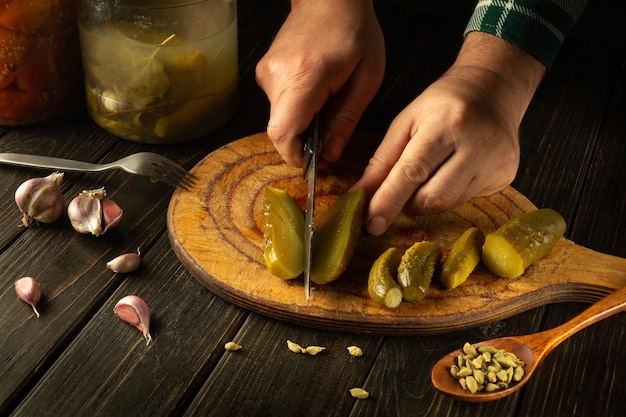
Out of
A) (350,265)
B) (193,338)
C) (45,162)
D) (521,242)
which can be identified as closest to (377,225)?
(350,265)

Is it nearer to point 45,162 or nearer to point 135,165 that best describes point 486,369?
point 135,165

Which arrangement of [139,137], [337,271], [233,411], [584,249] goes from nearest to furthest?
[233,411] < [337,271] < [584,249] < [139,137]

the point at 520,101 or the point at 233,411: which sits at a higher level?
the point at 520,101

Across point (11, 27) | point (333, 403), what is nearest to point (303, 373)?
point (333, 403)

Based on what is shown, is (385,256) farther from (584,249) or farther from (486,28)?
(486,28)

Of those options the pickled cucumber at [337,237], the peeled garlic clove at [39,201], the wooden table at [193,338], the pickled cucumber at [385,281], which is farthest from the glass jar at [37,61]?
the pickled cucumber at [385,281]

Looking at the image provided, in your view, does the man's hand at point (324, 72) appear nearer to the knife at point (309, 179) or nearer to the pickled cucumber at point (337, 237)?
the knife at point (309, 179)

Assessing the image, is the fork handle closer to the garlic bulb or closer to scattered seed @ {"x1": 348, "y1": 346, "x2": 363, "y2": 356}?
the garlic bulb
